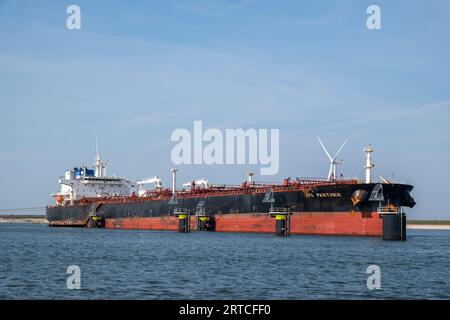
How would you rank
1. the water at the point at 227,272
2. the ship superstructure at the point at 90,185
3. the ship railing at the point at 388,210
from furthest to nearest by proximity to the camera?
the ship superstructure at the point at 90,185, the ship railing at the point at 388,210, the water at the point at 227,272

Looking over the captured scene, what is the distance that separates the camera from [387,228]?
1943 inches

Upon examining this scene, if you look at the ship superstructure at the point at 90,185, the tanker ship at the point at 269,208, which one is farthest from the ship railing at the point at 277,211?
the ship superstructure at the point at 90,185

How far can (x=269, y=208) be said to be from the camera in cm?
5969

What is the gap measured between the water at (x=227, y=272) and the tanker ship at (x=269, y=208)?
7539mm

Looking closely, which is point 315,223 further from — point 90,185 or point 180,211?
point 90,185

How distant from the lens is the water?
23547 mm

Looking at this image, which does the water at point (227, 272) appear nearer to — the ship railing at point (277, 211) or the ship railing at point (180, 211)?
→ the ship railing at point (277, 211)

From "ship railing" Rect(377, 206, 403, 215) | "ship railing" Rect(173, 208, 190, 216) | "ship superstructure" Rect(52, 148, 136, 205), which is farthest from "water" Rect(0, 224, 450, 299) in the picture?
"ship superstructure" Rect(52, 148, 136, 205)

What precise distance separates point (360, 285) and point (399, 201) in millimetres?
28689

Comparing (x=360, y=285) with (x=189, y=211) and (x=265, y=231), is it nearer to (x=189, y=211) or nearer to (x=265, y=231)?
(x=265, y=231)

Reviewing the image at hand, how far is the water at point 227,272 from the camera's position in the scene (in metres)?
23.5

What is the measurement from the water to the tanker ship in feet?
24.7
